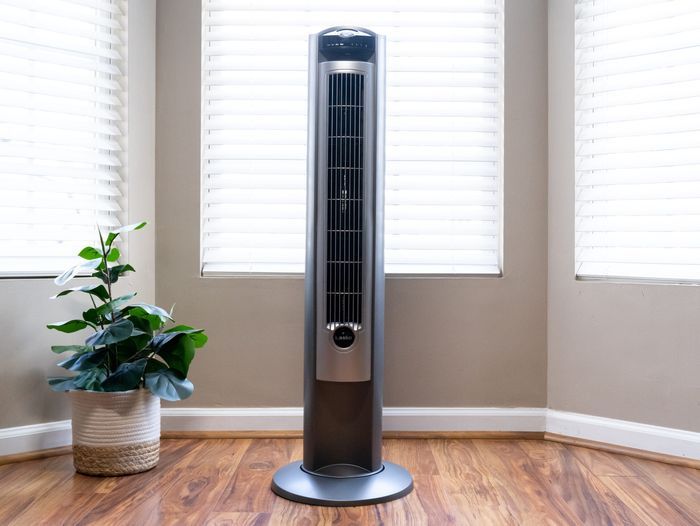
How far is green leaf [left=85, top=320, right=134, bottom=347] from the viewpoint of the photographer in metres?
2.09

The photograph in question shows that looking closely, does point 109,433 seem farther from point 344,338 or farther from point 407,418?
point 407,418

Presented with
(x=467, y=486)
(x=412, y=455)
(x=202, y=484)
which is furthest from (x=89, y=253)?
(x=467, y=486)

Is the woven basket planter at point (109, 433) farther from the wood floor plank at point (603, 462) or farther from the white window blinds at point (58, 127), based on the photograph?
the wood floor plank at point (603, 462)

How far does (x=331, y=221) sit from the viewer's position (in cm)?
204

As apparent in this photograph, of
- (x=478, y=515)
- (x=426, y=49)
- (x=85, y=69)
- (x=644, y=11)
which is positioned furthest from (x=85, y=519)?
(x=644, y=11)

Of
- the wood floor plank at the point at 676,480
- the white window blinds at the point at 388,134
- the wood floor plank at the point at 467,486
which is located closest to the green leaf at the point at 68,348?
the white window blinds at the point at 388,134

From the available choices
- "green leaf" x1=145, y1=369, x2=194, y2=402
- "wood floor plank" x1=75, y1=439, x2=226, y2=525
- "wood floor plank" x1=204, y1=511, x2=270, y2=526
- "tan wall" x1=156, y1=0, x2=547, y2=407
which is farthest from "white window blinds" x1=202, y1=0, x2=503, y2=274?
"wood floor plank" x1=204, y1=511, x2=270, y2=526

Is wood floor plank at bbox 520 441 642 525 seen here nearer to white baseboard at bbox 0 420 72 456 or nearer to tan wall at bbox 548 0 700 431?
tan wall at bbox 548 0 700 431

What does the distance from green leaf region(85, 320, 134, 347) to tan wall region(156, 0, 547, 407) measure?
0.51m

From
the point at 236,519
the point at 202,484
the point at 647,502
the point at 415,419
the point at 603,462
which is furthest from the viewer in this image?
the point at 415,419

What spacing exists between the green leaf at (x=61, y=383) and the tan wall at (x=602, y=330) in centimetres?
167

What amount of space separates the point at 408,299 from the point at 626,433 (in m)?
0.89

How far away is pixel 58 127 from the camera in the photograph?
2.45 metres

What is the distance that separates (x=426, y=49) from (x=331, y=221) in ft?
3.27
